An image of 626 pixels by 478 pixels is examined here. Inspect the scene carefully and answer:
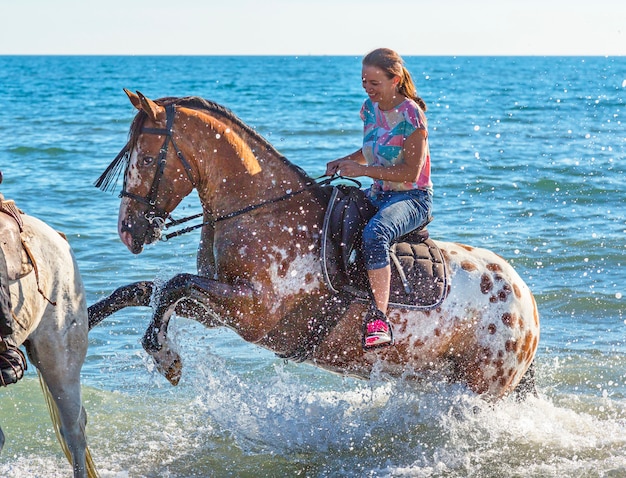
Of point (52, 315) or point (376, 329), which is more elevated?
point (52, 315)

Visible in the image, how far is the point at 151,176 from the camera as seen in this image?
205 inches

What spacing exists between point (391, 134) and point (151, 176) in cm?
149

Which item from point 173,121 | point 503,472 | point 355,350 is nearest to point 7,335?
point 173,121

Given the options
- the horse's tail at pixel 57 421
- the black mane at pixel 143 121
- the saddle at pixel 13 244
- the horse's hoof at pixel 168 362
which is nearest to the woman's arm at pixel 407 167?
the black mane at pixel 143 121

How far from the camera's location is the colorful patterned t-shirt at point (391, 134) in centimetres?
536

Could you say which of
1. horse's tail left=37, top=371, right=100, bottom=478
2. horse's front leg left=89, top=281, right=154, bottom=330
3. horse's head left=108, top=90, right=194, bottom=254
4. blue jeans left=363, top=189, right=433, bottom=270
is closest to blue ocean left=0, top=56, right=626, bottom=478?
horse's front leg left=89, top=281, right=154, bottom=330

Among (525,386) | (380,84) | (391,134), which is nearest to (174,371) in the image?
(391,134)

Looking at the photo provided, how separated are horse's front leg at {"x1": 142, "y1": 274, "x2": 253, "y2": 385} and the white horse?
0.57 m

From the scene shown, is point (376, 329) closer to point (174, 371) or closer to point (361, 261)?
point (361, 261)

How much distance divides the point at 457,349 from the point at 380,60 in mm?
1958

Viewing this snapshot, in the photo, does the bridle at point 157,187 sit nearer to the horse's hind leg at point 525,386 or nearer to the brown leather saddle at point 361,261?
the brown leather saddle at point 361,261

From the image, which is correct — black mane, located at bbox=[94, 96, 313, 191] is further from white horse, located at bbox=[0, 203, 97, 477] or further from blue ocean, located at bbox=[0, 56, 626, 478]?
blue ocean, located at bbox=[0, 56, 626, 478]

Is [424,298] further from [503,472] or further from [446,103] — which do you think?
[446,103]

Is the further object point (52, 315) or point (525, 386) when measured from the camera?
point (525, 386)
